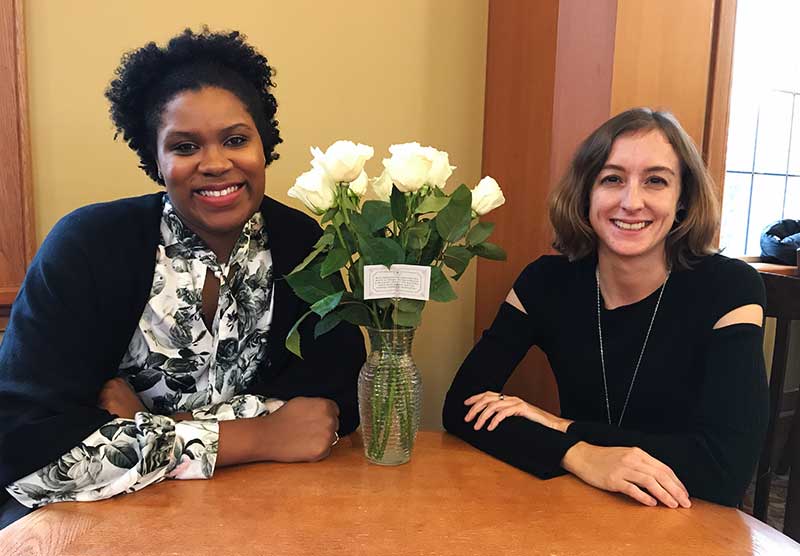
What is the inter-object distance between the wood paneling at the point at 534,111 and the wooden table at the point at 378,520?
828 millimetres

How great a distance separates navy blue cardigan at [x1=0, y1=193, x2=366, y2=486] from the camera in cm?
96

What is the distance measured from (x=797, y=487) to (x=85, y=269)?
4.38 ft

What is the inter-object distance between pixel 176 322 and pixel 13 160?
710mm

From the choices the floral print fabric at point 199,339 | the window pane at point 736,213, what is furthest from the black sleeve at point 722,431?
the window pane at point 736,213

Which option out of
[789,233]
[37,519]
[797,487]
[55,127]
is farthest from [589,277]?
[789,233]

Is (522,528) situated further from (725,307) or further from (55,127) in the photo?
(55,127)

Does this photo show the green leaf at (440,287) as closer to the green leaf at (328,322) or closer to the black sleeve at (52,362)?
the green leaf at (328,322)

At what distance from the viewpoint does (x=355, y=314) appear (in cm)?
102

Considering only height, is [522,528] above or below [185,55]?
below

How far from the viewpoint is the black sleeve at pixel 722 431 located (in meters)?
1.04

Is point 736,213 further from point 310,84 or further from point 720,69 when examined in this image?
point 310,84

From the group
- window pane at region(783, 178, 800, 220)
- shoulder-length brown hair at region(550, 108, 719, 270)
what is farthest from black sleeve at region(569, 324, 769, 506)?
window pane at region(783, 178, 800, 220)

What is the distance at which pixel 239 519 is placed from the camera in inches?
34.4

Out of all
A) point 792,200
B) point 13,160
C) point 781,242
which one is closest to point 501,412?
point 13,160
